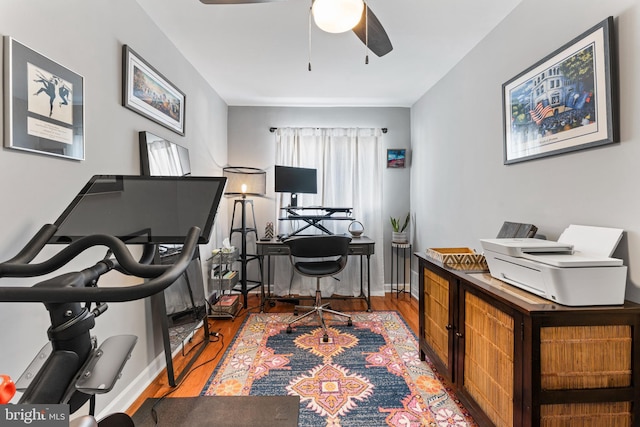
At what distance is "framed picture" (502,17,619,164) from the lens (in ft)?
4.06

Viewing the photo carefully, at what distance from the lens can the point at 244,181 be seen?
3.28m

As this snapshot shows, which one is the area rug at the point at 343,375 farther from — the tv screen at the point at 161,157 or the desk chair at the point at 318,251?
the tv screen at the point at 161,157

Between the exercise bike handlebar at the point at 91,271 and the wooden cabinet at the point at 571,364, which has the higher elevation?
the exercise bike handlebar at the point at 91,271

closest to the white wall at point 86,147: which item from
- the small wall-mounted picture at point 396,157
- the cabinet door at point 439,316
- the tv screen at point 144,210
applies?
the tv screen at point 144,210

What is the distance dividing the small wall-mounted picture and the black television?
1.00m

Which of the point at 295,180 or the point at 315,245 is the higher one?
the point at 295,180

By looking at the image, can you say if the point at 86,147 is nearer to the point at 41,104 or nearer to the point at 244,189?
the point at 41,104

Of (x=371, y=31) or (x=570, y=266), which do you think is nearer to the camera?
(x=570, y=266)

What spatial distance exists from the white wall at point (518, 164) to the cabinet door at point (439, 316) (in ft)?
1.98

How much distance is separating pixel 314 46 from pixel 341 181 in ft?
5.54

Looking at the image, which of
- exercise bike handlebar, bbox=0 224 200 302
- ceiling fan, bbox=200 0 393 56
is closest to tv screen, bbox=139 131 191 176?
ceiling fan, bbox=200 0 393 56

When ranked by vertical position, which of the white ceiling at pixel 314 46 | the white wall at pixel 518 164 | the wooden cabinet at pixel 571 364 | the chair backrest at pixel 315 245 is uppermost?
the white ceiling at pixel 314 46

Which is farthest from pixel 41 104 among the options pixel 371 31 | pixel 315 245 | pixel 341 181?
pixel 341 181

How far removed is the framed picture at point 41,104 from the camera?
1034 mm
